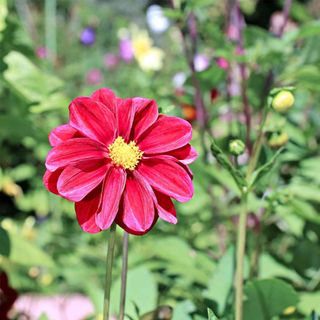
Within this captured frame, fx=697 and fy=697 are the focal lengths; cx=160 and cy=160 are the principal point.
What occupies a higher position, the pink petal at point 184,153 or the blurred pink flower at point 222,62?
the blurred pink flower at point 222,62

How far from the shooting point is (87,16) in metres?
4.34

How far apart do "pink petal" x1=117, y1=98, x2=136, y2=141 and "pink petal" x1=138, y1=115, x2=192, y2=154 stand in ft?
0.05

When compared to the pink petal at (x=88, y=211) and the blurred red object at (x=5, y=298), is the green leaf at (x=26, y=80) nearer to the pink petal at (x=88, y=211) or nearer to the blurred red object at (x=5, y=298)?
the blurred red object at (x=5, y=298)

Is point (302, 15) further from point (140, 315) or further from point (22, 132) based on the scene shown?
point (140, 315)

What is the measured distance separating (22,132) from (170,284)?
41 centimetres

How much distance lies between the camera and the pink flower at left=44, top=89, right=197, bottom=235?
1.94 feet

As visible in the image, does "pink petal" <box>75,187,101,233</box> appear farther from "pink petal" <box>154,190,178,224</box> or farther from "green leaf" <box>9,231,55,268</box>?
"green leaf" <box>9,231,55,268</box>

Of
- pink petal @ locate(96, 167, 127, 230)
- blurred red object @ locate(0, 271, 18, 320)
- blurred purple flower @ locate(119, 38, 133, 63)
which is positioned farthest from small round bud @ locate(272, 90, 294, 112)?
blurred purple flower @ locate(119, 38, 133, 63)

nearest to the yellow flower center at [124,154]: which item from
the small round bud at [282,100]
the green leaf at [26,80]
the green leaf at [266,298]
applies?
the small round bud at [282,100]

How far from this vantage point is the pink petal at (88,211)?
594 mm

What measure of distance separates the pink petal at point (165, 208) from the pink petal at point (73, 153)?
63mm

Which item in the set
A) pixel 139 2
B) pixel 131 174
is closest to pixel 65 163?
pixel 131 174

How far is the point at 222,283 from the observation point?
34.3 inches

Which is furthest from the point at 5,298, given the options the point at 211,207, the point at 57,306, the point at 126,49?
the point at 126,49
